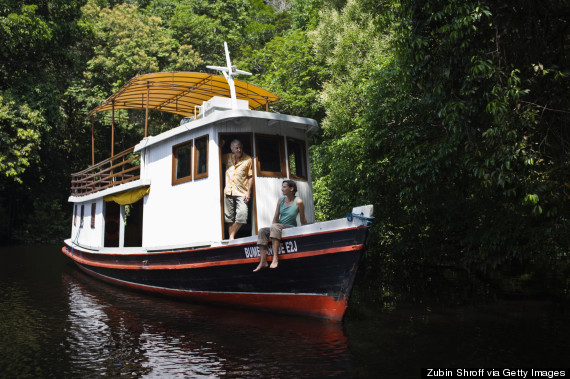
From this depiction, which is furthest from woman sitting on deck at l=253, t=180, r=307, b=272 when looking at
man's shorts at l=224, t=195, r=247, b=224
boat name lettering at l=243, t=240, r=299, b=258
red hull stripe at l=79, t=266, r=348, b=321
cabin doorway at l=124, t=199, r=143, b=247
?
cabin doorway at l=124, t=199, r=143, b=247

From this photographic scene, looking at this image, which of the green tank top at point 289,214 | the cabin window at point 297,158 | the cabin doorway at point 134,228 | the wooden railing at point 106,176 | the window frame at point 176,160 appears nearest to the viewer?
the green tank top at point 289,214

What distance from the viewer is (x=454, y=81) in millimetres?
7730

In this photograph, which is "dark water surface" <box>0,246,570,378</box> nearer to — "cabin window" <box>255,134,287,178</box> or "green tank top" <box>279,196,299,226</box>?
"green tank top" <box>279,196,299,226</box>

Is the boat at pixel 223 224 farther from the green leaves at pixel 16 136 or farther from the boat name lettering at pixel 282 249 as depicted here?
the green leaves at pixel 16 136

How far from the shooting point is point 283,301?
26.3ft

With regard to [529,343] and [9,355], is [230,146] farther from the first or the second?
[529,343]

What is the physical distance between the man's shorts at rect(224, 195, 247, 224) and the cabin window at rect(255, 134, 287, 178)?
72cm

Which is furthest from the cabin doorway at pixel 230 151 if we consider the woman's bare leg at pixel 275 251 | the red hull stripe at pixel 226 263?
the woman's bare leg at pixel 275 251

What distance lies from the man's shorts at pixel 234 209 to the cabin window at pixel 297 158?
1.39m

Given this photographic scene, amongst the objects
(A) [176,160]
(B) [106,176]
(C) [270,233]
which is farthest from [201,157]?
(B) [106,176]

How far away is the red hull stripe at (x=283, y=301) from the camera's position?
7473mm

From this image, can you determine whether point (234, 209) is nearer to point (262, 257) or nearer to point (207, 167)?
point (207, 167)

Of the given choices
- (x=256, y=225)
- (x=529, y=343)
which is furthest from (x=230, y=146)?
(x=529, y=343)

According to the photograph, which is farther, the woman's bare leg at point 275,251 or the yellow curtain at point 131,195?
the yellow curtain at point 131,195
